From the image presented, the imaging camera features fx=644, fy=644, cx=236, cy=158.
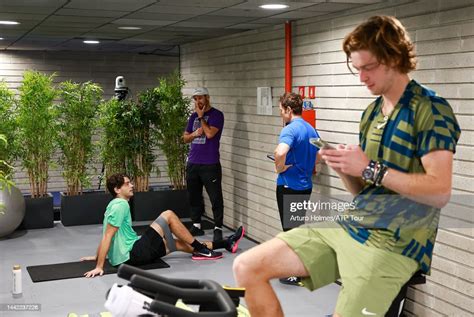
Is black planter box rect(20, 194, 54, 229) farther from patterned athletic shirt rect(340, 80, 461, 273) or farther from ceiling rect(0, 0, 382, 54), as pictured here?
patterned athletic shirt rect(340, 80, 461, 273)

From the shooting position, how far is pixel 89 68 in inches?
453

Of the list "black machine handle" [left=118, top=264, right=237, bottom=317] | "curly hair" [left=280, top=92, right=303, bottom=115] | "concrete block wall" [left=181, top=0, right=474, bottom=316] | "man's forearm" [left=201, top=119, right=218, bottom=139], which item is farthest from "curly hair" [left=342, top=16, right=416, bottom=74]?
"man's forearm" [left=201, top=119, right=218, bottom=139]

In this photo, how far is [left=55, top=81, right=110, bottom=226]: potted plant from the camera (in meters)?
8.25

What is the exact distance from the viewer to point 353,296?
2086 millimetres

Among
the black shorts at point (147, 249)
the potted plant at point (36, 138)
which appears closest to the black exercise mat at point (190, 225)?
the potted plant at point (36, 138)

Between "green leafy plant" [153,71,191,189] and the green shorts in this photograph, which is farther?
"green leafy plant" [153,71,191,189]

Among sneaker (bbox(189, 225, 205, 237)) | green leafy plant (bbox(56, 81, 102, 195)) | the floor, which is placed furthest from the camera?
green leafy plant (bbox(56, 81, 102, 195))

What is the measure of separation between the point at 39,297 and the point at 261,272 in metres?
3.61

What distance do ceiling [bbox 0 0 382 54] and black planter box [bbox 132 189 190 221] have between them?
2092 mm

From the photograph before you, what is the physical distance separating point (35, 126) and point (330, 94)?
3902 mm

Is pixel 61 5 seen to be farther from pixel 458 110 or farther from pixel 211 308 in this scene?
pixel 211 308

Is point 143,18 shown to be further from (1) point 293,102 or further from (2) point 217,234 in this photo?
(2) point 217,234

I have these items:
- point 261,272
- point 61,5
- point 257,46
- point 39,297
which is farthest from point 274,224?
point 261,272

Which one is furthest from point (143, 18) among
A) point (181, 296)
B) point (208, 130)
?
point (181, 296)
